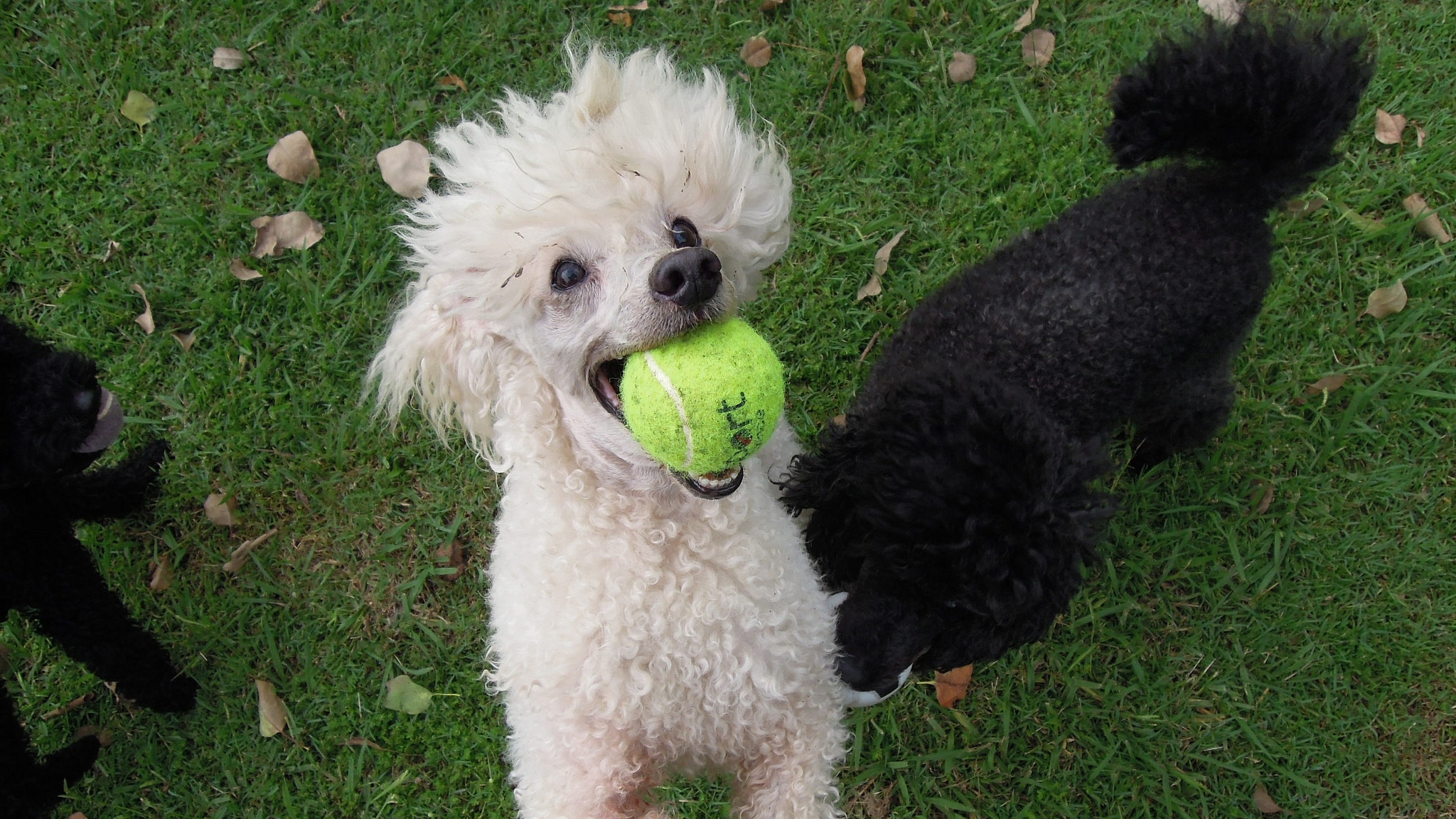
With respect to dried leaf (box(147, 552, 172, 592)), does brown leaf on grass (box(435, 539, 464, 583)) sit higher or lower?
lower

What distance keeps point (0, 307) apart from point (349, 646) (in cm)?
197

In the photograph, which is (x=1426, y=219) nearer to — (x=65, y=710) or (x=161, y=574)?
(x=161, y=574)

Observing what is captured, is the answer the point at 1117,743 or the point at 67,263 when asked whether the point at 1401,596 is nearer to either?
the point at 1117,743

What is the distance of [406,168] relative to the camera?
3.39 metres

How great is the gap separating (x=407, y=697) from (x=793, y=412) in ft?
5.71

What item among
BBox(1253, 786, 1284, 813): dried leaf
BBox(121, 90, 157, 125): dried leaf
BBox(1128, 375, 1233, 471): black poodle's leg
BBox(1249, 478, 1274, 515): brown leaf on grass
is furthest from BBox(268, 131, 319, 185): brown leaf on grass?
BBox(1253, 786, 1284, 813): dried leaf

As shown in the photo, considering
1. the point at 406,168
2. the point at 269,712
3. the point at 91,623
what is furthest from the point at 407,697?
the point at 406,168

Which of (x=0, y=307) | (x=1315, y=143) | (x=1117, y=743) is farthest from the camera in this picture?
(x=0, y=307)

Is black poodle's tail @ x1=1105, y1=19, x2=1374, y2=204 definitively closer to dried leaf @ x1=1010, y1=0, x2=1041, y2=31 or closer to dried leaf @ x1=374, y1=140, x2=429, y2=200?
dried leaf @ x1=1010, y1=0, x2=1041, y2=31

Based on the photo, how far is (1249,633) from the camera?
9.50 feet

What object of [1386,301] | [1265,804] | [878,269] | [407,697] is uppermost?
[878,269]

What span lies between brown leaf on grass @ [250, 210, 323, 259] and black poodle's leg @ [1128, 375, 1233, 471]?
316 centimetres

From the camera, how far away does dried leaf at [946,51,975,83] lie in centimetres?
344

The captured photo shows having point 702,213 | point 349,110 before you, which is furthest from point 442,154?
point 702,213
